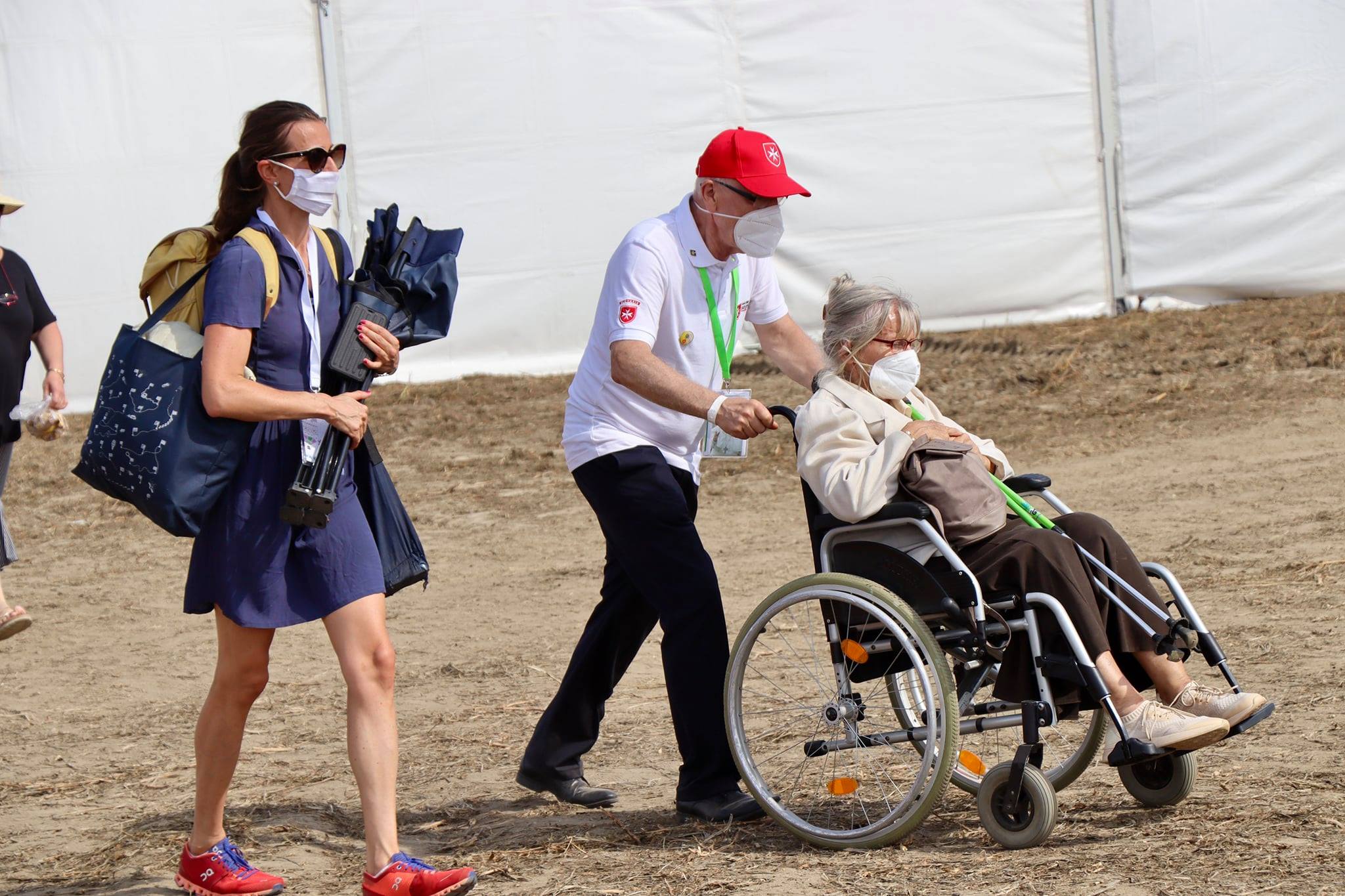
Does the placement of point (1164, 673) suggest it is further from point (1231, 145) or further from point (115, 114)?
point (115, 114)

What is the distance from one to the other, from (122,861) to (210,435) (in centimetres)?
139

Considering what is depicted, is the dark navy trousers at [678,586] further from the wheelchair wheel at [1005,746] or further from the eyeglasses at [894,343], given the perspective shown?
the eyeglasses at [894,343]

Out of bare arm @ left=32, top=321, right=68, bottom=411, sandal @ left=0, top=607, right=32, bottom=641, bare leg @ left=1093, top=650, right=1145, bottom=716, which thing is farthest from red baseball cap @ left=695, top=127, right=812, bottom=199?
sandal @ left=0, top=607, right=32, bottom=641

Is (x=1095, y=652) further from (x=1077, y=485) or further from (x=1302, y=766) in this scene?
(x=1077, y=485)

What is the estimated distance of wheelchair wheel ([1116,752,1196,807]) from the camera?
12.6ft

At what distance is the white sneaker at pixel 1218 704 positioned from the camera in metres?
3.72

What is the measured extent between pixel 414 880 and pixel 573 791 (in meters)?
0.99

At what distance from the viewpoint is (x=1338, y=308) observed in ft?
37.0

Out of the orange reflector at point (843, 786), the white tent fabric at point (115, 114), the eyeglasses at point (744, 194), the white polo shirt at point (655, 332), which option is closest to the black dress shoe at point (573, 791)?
the orange reflector at point (843, 786)

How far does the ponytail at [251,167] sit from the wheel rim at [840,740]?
4.99 feet

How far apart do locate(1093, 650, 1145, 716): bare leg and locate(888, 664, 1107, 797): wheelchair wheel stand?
0.16m

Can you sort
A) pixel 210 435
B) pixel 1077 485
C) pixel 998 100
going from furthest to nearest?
pixel 998 100 → pixel 1077 485 → pixel 210 435

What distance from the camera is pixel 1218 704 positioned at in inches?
147

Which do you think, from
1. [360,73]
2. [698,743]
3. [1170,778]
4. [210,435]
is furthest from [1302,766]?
[360,73]
